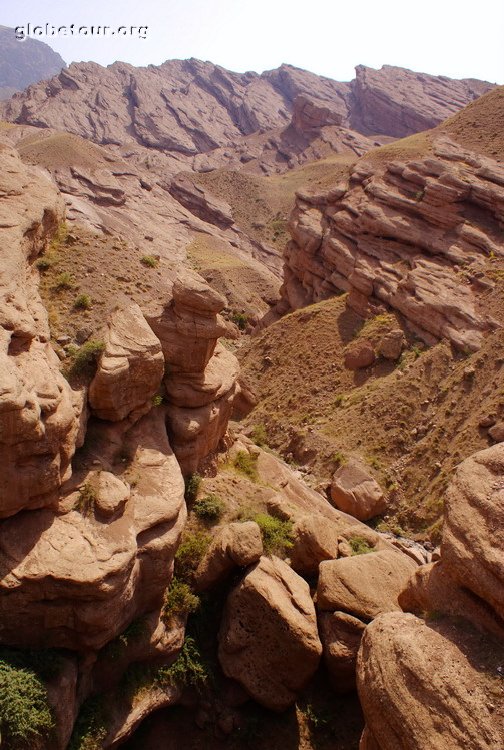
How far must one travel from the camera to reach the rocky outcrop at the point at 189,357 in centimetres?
1736

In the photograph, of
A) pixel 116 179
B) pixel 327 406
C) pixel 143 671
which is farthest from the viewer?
pixel 116 179

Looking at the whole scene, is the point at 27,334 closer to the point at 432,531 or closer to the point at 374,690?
the point at 374,690

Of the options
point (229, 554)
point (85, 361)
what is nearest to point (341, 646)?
point (229, 554)

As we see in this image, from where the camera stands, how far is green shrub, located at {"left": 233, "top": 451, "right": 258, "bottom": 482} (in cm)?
2100

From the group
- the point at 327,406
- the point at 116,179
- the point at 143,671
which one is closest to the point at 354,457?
the point at 327,406

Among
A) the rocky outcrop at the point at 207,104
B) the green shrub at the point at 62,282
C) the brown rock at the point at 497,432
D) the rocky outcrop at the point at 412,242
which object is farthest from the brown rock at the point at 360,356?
the rocky outcrop at the point at 207,104

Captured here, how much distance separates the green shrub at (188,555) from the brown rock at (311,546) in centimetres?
291

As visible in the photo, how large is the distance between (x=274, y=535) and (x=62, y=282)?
10544 millimetres

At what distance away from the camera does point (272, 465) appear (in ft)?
73.3

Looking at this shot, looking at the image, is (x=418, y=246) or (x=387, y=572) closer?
(x=387, y=572)

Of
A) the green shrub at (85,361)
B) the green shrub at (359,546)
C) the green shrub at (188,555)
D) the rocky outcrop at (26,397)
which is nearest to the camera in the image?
the rocky outcrop at (26,397)

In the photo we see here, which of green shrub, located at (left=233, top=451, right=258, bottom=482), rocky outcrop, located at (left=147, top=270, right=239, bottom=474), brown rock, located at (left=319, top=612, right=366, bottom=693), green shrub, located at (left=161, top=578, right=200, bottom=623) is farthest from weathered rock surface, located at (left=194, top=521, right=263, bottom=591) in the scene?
green shrub, located at (left=233, top=451, right=258, bottom=482)

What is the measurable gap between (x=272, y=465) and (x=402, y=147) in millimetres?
34710

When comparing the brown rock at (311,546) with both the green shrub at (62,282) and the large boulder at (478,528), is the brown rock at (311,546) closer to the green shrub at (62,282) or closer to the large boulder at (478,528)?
the large boulder at (478,528)
